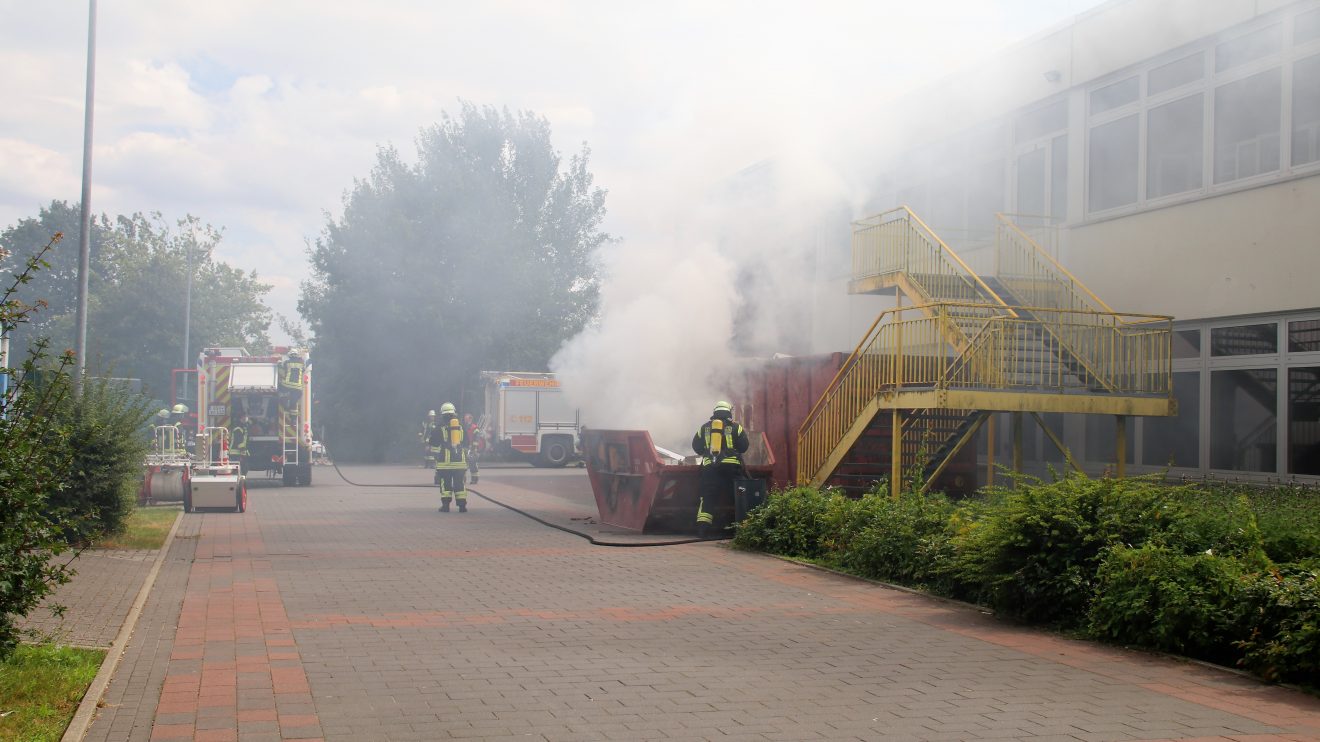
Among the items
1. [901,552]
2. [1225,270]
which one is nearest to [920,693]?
[901,552]

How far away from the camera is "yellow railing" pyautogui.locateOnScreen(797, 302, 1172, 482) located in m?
13.1

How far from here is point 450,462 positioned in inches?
767

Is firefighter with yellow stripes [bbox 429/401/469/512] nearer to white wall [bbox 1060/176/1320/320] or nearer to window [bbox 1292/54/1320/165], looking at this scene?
white wall [bbox 1060/176/1320/320]

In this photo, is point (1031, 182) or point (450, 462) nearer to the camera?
point (1031, 182)

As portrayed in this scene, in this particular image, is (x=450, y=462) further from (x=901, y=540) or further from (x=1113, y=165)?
(x=1113, y=165)

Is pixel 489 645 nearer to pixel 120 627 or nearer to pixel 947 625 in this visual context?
pixel 120 627

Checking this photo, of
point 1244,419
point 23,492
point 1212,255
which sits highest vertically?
point 1212,255

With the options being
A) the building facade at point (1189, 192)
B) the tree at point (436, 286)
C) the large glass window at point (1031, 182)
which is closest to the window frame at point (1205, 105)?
the building facade at point (1189, 192)

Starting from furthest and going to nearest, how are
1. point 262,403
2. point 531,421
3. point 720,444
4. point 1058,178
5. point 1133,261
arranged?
point 531,421, point 262,403, point 1058,178, point 1133,261, point 720,444

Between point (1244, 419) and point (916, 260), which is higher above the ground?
point (916, 260)

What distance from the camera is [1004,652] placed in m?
7.83

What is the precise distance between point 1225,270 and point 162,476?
1632 cm

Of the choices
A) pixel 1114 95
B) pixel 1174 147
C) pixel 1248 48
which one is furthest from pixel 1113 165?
pixel 1248 48

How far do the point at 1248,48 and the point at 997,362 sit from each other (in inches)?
186
